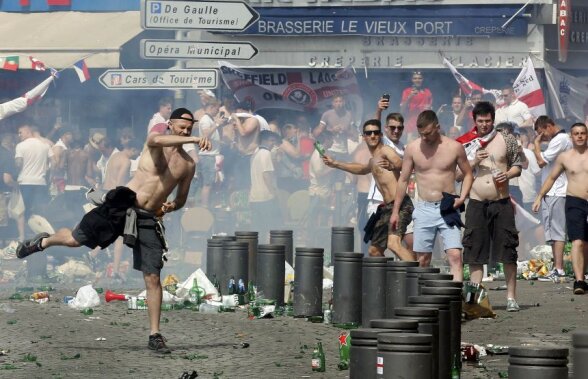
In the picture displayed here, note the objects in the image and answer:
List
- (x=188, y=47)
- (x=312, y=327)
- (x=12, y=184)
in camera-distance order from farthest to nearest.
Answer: (x=12, y=184), (x=188, y=47), (x=312, y=327)

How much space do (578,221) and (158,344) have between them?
6.71 metres

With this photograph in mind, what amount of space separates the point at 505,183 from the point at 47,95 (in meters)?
15.0

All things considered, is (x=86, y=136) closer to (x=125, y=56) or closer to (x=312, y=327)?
(x=125, y=56)

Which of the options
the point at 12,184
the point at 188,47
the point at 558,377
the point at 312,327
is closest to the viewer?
the point at 558,377

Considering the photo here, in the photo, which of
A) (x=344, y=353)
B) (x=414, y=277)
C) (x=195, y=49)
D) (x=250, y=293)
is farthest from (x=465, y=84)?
(x=344, y=353)

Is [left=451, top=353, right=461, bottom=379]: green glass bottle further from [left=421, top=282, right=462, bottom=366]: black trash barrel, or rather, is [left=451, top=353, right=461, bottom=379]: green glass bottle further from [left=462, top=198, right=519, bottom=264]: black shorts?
[left=462, top=198, right=519, bottom=264]: black shorts

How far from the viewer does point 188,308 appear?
51.0 ft

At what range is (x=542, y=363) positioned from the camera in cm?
730

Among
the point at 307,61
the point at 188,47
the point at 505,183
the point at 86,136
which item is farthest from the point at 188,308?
the point at 307,61

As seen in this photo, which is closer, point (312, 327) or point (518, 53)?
point (312, 327)

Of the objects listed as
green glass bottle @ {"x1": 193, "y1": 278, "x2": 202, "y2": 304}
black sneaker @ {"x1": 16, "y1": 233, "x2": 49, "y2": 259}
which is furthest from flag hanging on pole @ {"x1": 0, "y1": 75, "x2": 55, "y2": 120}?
black sneaker @ {"x1": 16, "y1": 233, "x2": 49, "y2": 259}

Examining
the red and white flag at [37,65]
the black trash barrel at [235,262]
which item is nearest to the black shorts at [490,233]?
the black trash barrel at [235,262]

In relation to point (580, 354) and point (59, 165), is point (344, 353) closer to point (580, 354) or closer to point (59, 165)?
point (580, 354)

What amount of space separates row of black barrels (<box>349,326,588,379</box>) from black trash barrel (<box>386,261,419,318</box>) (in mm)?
4506
